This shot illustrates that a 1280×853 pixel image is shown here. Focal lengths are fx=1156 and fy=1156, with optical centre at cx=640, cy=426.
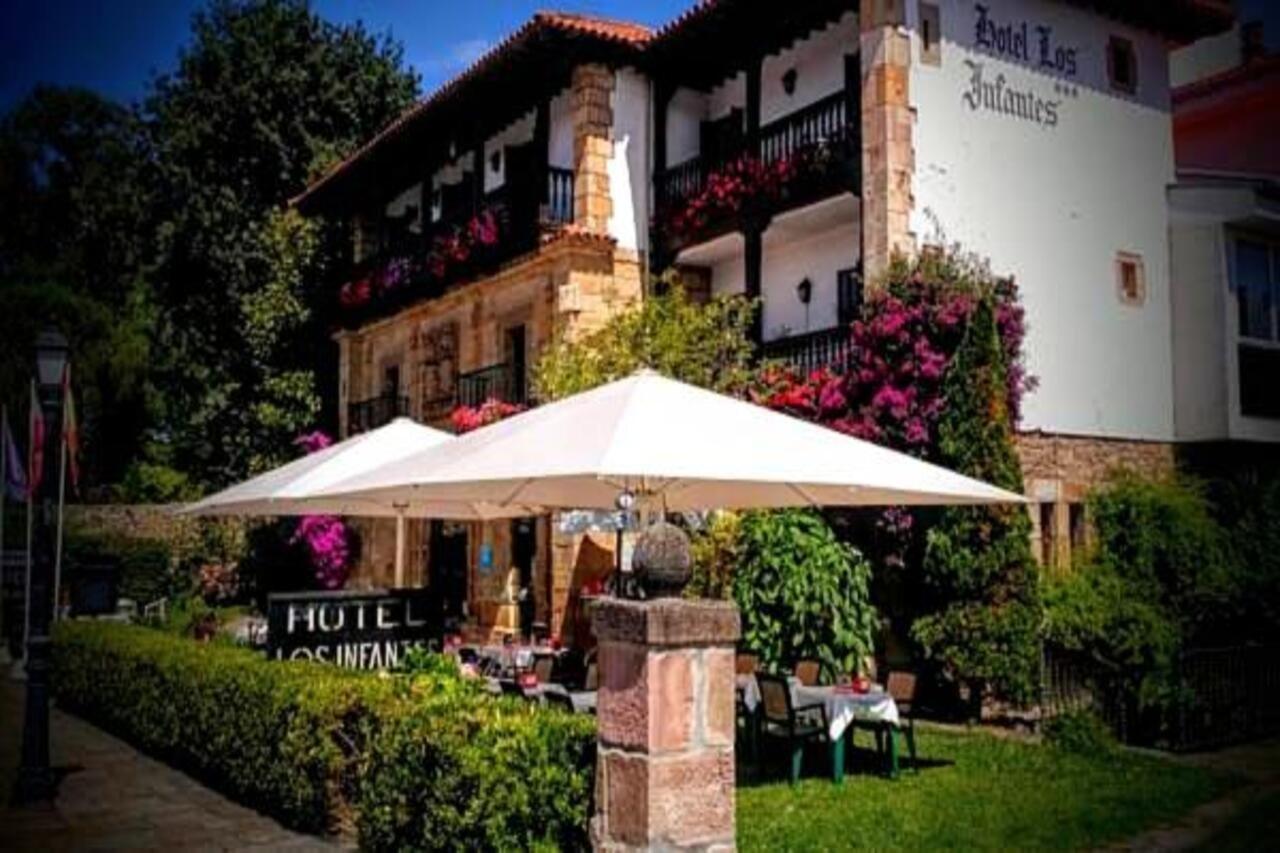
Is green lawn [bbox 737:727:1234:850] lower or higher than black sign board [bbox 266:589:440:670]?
lower

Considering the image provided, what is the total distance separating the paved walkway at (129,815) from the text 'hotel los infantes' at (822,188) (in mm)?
6080

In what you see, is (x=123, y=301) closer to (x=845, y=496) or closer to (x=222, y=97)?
(x=222, y=97)

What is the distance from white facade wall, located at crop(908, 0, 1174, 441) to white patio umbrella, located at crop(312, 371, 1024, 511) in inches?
301

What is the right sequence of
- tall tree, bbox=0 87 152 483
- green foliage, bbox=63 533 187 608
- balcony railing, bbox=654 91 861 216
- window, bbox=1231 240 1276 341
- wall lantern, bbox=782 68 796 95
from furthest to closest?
green foliage, bbox=63 533 187 608, wall lantern, bbox=782 68 796 95, window, bbox=1231 240 1276 341, balcony railing, bbox=654 91 861 216, tall tree, bbox=0 87 152 483

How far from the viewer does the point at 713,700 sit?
4672mm

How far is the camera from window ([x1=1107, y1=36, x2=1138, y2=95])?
15.4m

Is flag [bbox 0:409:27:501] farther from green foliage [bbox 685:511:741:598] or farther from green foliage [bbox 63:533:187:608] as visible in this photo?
green foliage [bbox 63:533:187:608]

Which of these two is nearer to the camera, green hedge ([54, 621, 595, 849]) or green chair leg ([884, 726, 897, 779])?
green hedge ([54, 621, 595, 849])

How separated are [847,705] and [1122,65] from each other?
36.8ft

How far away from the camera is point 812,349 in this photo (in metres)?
14.8

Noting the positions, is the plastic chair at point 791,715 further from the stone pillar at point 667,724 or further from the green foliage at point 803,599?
the stone pillar at point 667,724

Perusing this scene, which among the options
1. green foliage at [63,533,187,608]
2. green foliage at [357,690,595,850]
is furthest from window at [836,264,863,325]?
green foliage at [63,533,187,608]

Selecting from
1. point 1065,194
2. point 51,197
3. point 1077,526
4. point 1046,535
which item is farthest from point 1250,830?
point 1065,194

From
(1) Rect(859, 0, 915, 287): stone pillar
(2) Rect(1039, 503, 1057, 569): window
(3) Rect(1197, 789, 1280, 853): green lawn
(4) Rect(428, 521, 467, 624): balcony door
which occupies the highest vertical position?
(1) Rect(859, 0, 915, 287): stone pillar
